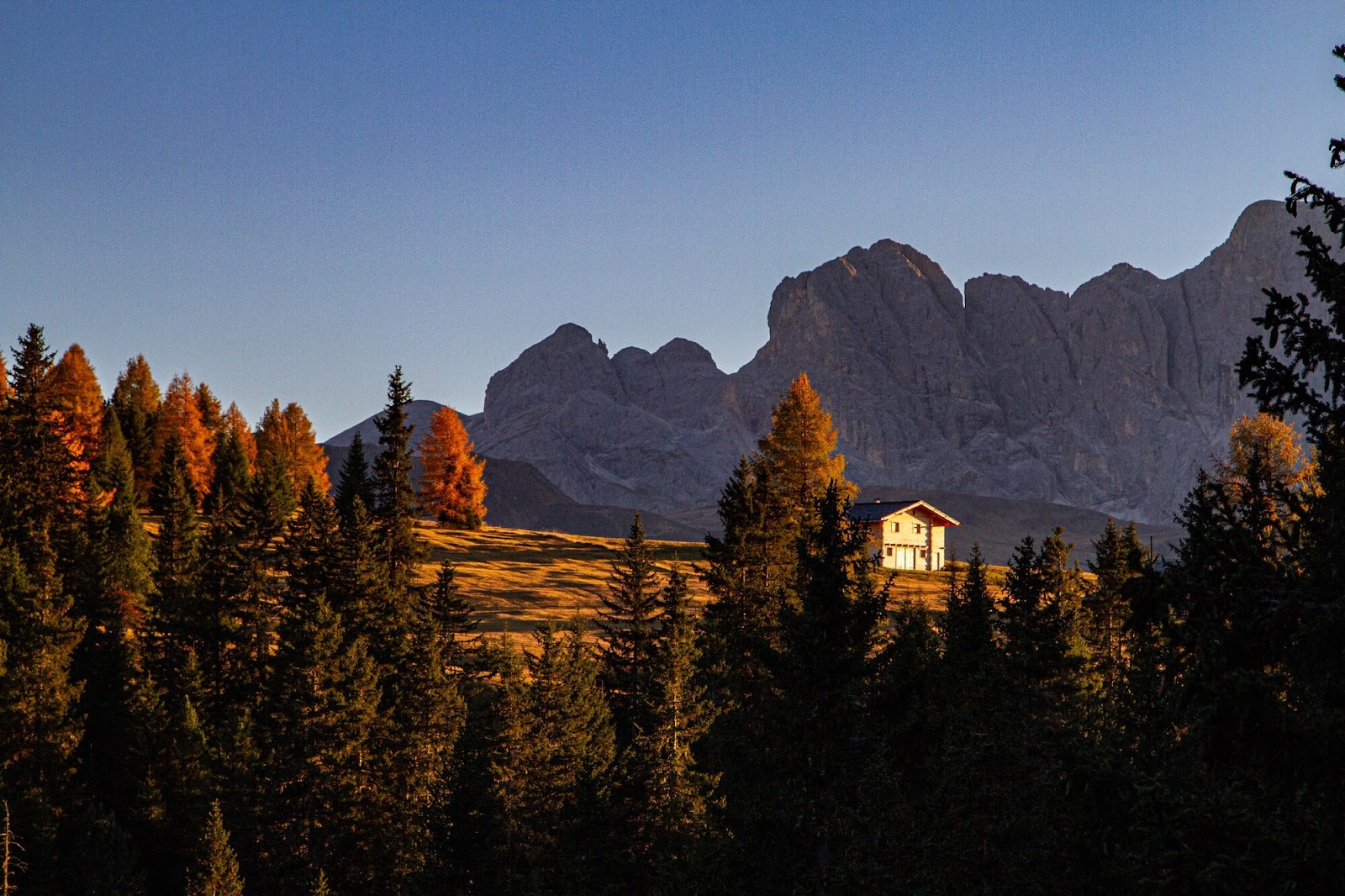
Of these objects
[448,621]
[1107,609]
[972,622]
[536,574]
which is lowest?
[448,621]

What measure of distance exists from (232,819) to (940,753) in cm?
2643

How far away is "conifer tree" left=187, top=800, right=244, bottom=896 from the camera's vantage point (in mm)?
32375

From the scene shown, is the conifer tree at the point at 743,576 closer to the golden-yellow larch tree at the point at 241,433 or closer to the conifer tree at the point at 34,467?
the conifer tree at the point at 34,467

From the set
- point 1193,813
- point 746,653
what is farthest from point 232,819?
point 1193,813

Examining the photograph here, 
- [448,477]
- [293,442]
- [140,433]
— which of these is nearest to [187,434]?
[140,433]

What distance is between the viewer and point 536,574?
79.6 m

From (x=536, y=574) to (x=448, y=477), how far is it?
80.7ft

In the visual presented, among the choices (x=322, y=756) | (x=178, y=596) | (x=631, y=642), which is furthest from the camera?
(x=178, y=596)

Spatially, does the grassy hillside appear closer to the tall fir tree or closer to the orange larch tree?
the tall fir tree

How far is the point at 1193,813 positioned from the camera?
8.41 m

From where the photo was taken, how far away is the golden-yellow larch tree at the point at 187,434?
95312 millimetres

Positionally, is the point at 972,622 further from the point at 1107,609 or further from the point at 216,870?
the point at 216,870

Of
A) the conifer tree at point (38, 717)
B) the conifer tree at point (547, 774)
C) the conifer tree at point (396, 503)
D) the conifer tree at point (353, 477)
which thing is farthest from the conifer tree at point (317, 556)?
the conifer tree at point (353, 477)

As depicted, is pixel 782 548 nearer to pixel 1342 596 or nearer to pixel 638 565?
pixel 638 565
